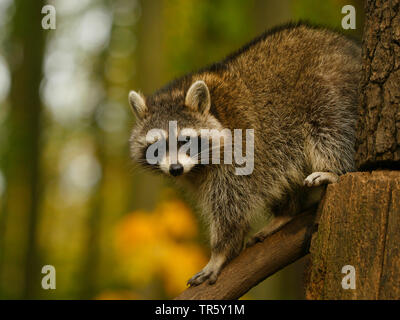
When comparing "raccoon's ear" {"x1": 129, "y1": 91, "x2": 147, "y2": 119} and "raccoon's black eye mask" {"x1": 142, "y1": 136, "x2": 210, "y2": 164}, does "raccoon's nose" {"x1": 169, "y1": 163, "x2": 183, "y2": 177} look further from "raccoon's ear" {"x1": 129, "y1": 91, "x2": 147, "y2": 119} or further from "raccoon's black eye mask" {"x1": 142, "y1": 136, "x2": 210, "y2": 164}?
"raccoon's ear" {"x1": 129, "y1": 91, "x2": 147, "y2": 119}

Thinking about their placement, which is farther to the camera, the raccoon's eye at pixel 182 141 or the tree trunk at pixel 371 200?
the raccoon's eye at pixel 182 141

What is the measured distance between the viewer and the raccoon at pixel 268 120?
5.14m

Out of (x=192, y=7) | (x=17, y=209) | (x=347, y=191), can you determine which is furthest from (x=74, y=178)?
(x=347, y=191)

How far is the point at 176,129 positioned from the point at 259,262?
1652mm

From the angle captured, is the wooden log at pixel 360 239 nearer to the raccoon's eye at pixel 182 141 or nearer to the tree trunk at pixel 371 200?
the tree trunk at pixel 371 200

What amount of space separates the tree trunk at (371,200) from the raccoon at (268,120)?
0.87 meters

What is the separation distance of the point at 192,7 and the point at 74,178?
1160 centimetres

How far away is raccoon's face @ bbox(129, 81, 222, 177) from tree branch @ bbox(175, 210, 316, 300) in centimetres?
111

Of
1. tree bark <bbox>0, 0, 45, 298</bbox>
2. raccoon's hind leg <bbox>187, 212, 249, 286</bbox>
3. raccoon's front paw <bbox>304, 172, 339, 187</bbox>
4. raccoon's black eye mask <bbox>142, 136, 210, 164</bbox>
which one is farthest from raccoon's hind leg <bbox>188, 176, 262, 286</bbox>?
tree bark <bbox>0, 0, 45, 298</bbox>

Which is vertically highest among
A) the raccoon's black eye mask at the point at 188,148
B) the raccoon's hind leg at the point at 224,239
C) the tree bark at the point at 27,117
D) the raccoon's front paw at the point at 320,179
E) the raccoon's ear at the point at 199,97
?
the tree bark at the point at 27,117

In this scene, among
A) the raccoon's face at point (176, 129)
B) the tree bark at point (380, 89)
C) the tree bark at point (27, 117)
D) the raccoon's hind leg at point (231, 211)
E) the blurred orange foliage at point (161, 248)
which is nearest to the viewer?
the tree bark at point (380, 89)

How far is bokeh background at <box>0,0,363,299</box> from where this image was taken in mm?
9305

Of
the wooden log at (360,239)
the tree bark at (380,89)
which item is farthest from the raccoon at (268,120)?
the wooden log at (360,239)
